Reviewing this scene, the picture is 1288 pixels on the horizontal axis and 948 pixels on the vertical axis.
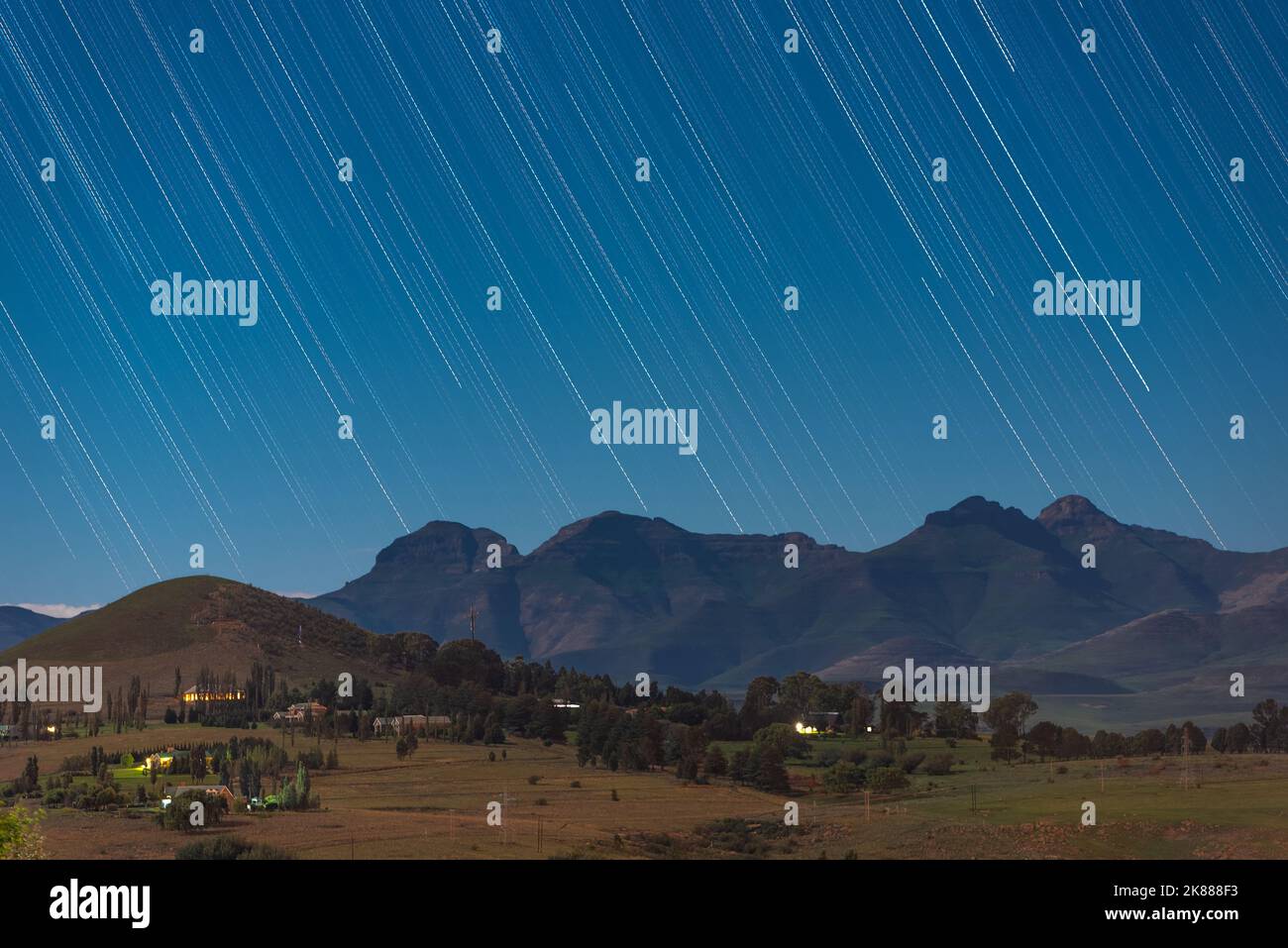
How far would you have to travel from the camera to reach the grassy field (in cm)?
11731

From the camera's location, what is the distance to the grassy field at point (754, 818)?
117 m

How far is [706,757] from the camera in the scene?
655 ft

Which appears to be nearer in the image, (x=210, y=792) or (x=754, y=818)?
(x=210, y=792)

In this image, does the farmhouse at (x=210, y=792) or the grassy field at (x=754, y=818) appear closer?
the grassy field at (x=754, y=818)

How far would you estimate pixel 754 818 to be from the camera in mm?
150500

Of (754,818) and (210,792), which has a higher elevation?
(210,792)

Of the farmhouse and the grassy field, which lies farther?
the farmhouse

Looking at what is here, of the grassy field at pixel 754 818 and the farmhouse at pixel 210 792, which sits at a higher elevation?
the farmhouse at pixel 210 792

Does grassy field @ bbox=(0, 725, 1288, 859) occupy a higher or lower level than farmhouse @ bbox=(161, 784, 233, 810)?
lower
